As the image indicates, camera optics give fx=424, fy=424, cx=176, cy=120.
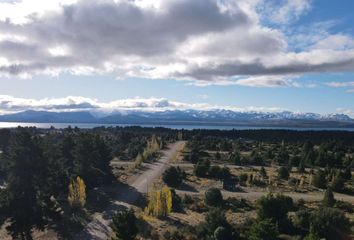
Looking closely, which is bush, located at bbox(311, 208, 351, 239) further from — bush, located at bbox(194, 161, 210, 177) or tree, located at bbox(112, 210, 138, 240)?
bush, located at bbox(194, 161, 210, 177)

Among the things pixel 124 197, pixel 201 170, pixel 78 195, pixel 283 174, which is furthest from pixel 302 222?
pixel 201 170

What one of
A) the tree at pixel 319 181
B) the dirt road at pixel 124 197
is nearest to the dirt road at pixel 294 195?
the tree at pixel 319 181

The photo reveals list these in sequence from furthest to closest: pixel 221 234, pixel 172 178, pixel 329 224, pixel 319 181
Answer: pixel 172 178 < pixel 319 181 < pixel 329 224 < pixel 221 234

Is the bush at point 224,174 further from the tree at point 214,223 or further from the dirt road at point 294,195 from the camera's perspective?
the tree at point 214,223

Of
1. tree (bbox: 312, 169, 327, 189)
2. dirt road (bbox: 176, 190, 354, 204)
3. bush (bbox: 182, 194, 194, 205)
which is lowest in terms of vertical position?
dirt road (bbox: 176, 190, 354, 204)

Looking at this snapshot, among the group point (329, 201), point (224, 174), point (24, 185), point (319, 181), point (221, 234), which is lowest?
point (221, 234)

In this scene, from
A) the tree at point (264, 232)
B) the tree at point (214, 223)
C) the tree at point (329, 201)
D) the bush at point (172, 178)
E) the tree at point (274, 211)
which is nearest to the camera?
the tree at point (264, 232)

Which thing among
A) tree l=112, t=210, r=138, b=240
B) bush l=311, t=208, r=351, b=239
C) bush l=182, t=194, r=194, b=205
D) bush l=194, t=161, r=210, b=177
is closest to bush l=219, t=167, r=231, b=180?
bush l=194, t=161, r=210, b=177

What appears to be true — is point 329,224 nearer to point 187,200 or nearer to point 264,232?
point 264,232

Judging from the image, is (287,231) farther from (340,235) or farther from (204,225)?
(204,225)
